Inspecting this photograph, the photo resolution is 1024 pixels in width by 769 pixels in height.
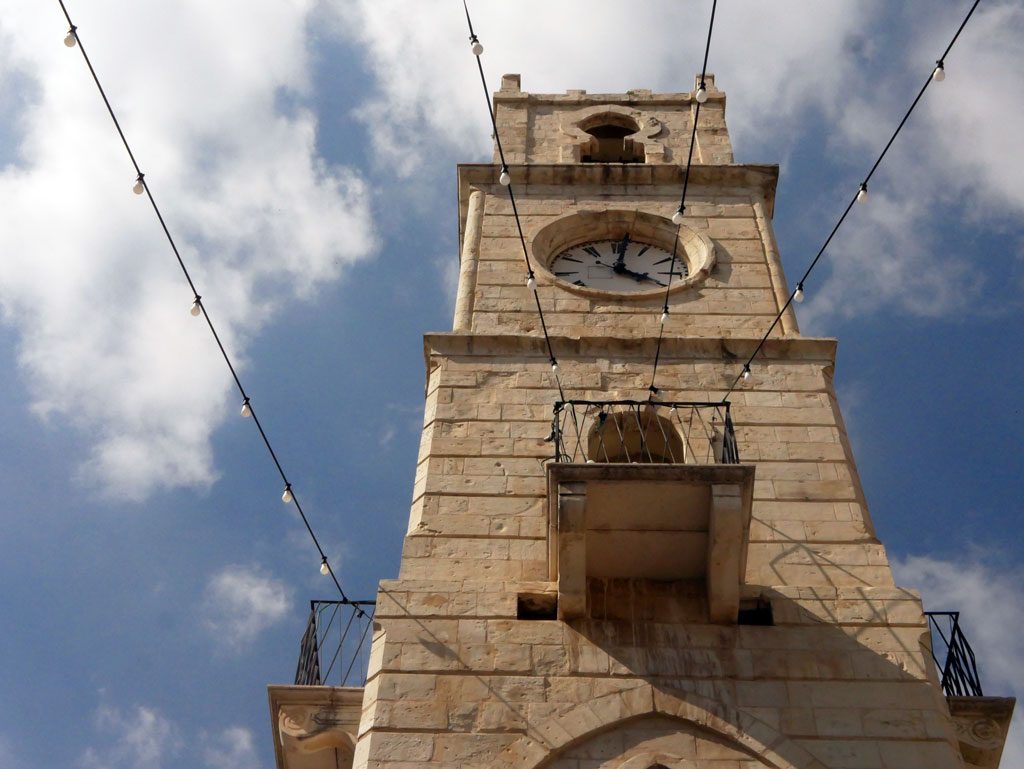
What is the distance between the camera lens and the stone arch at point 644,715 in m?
10.2

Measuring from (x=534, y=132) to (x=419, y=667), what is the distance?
13.8m

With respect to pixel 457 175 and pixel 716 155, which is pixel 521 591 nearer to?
pixel 457 175

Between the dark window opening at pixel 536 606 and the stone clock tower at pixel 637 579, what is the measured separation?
2 cm

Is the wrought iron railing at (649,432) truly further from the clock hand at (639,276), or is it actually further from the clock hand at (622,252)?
the clock hand at (622,252)

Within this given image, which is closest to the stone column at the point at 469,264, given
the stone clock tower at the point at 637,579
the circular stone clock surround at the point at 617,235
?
the stone clock tower at the point at 637,579

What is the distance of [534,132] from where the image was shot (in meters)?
22.8

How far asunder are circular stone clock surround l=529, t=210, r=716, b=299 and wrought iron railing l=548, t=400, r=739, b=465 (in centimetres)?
380

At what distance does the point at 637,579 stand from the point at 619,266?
273 inches

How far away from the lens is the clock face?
57.5ft

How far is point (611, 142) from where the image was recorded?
23.1 meters

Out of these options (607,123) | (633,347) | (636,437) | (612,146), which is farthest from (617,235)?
(636,437)

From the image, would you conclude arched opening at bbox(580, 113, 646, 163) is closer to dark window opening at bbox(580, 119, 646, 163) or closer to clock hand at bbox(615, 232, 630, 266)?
dark window opening at bbox(580, 119, 646, 163)

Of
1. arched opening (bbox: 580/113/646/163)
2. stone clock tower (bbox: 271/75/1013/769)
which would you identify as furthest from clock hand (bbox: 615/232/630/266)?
arched opening (bbox: 580/113/646/163)

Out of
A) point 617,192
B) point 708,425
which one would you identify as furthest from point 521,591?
point 617,192
